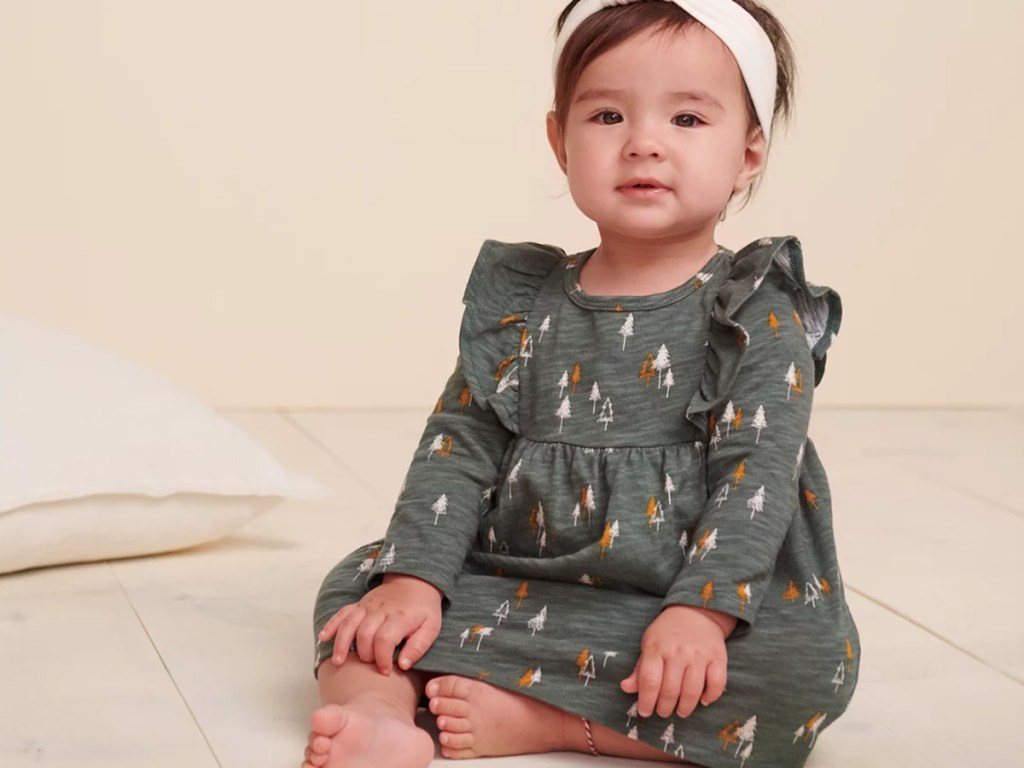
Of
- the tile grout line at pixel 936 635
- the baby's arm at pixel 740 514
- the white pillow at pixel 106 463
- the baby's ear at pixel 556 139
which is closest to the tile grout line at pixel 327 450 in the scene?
the white pillow at pixel 106 463

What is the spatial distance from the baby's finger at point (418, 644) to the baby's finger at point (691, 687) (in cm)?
19

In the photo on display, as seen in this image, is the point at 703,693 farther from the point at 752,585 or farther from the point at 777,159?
the point at 777,159

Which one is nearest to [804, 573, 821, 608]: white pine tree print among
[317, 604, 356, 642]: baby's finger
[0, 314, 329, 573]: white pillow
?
[317, 604, 356, 642]: baby's finger

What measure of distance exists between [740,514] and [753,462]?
0.14 feet

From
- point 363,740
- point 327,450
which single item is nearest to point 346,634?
point 363,740

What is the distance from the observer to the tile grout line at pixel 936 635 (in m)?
1.27

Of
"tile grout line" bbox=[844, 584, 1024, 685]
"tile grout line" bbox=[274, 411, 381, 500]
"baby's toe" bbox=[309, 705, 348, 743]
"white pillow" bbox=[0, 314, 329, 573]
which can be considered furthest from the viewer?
"tile grout line" bbox=[274, 411, 381, 500]

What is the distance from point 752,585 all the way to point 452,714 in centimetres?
22

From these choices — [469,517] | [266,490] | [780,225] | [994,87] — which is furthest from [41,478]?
[994,87]

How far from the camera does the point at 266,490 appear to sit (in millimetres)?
1547

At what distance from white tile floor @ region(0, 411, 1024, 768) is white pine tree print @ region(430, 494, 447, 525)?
6.6 inches

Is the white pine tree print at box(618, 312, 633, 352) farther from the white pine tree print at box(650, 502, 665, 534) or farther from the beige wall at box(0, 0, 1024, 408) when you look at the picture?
the beige wall at box(0, 0, 1024, 408)

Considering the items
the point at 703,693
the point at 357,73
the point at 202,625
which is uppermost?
the point at 357,73

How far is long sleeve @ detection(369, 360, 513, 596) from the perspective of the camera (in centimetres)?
113
